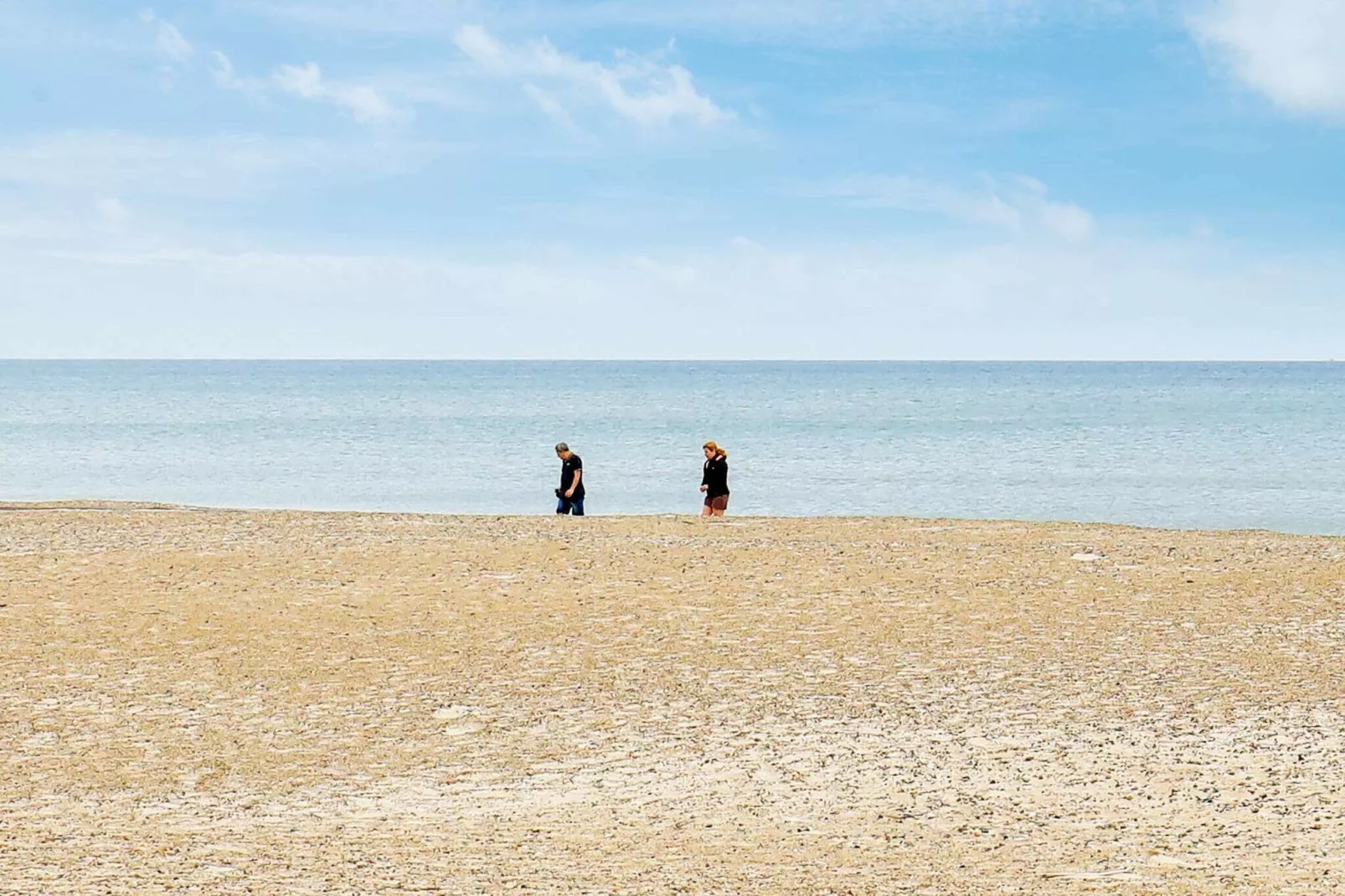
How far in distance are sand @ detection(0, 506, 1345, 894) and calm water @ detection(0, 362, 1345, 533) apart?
2182cm

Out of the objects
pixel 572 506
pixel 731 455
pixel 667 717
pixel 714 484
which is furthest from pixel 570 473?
pixel 731 455

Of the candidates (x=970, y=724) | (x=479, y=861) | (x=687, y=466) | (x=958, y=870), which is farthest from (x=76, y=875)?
(x=687, y=466)

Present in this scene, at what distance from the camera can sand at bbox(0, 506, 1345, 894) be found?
24.0ft

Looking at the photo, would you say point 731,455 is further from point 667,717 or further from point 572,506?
point 667,717

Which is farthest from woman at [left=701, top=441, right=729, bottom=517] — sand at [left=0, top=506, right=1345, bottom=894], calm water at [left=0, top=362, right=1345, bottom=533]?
calm water at [left=0, top=362, right=1345, bottom=533]

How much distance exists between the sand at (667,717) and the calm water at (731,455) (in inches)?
859

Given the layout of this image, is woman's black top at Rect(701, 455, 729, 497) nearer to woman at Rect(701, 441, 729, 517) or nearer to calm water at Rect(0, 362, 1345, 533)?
woman at Rect(701, 441, 729, 517)

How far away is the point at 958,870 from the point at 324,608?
8.51m

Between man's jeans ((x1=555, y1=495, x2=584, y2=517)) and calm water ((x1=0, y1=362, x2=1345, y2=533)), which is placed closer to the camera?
man's jeans ((x1=555, y1=495, x2=584, y2=517))

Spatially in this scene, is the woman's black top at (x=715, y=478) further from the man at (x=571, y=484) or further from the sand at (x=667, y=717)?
the sand at (x=667, y=717)

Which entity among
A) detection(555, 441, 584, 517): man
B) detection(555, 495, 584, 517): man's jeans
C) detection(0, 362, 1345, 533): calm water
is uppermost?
detection(555, 441, 584, 517): man

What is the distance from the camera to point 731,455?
208ft

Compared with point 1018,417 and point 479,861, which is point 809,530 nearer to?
point 479,861

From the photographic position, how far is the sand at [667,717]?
24.0 ft
